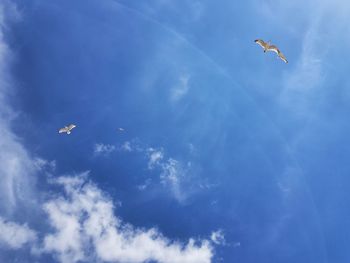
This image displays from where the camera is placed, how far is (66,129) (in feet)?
166

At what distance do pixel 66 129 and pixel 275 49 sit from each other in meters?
23.0

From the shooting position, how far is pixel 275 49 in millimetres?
38625

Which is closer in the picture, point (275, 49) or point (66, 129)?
point (275, 49)
